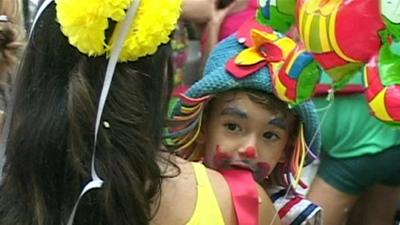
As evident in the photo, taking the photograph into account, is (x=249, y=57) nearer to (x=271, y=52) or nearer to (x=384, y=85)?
(x=271, y=52)

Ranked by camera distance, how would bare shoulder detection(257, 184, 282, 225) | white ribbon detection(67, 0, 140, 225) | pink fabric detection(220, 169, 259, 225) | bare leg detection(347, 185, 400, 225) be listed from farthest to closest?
bare leg detection(347, 185, 400, 225) → bare shoulder detection(257, 184, 282, 225) → pink fabric detection(220, 169, 259, 225) → white ribbon detection(67, 0, 140, 225)

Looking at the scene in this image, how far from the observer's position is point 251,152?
2033mm

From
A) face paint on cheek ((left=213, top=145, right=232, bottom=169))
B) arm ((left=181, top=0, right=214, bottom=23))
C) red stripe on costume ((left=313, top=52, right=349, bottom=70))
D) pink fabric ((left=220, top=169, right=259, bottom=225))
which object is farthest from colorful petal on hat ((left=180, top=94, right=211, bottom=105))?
arm ((left=181, top=0, right=214, bottom=23))

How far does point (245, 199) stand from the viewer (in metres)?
1.70

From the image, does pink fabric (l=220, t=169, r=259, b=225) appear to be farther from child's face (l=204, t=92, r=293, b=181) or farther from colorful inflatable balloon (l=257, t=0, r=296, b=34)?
colorful inflatable balloon (l=257, t=0, r=296, b=34)

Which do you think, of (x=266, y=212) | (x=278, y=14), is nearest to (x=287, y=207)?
(x=266, y=212)

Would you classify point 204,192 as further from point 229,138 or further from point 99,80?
point 229,138

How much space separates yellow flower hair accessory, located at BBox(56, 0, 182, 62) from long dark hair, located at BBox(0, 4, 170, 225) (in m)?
0.02

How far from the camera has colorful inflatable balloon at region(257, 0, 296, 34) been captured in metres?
1.73

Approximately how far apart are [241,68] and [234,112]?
112 mm

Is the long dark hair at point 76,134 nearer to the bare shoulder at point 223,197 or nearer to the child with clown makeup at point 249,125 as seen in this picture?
the bare shoulder at point 223,197

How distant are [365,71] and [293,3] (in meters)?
0.25

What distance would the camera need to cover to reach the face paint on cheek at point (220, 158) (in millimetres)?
2053

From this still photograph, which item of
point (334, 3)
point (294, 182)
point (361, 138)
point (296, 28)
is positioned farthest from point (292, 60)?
point (361, 138)
